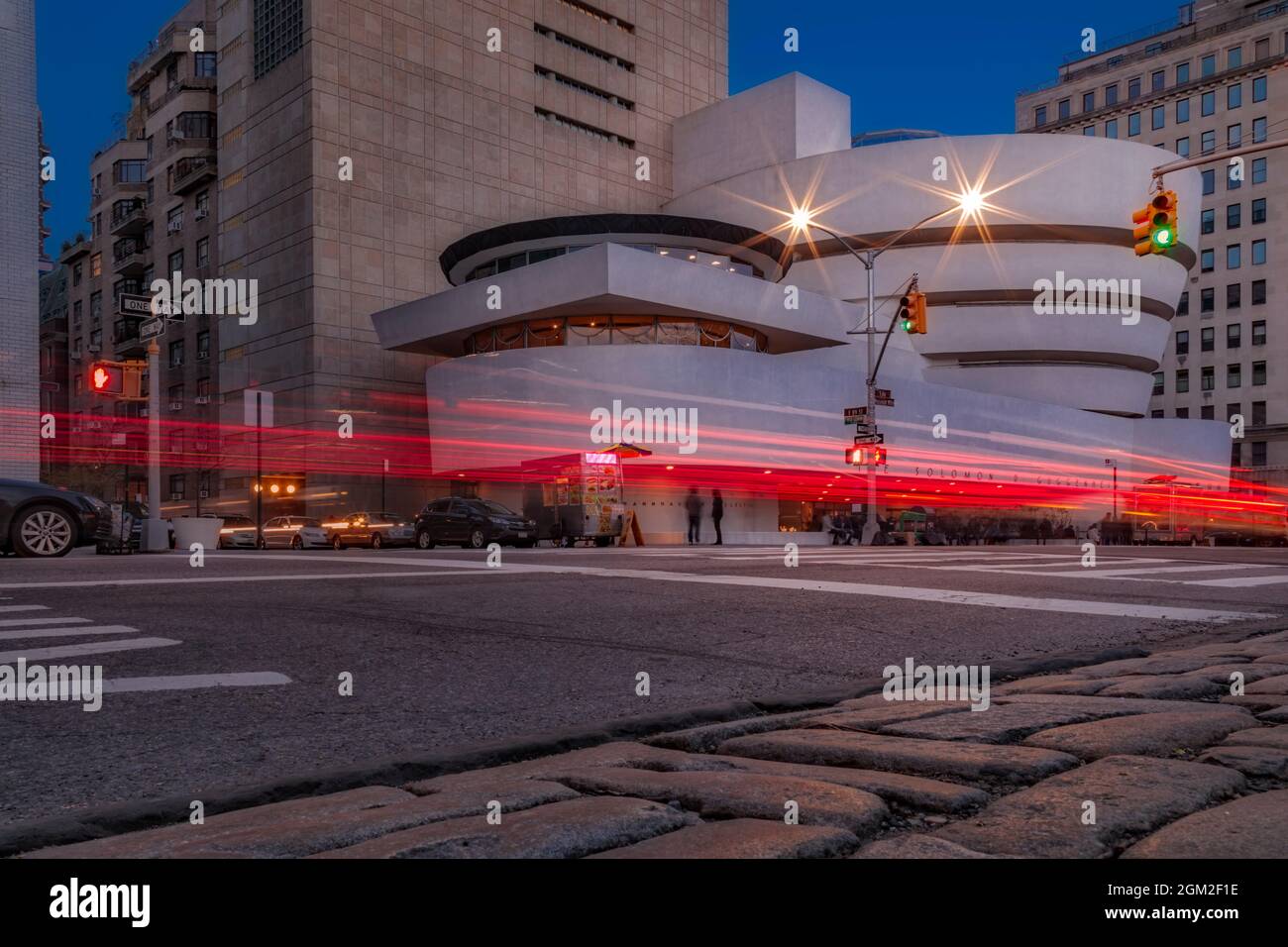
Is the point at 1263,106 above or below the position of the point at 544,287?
above

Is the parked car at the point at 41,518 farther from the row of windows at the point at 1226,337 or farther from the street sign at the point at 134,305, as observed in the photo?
the row of windows at the point at 1226,337

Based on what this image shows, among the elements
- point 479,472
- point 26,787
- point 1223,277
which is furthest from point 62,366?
point 1223,277

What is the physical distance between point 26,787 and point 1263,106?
10057cm

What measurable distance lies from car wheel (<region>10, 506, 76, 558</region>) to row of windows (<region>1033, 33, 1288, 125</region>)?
95540 mm

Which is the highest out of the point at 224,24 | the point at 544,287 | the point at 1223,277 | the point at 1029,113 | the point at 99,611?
the point at 1029,113

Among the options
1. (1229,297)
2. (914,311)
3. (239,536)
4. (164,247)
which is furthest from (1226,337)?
(164,247)

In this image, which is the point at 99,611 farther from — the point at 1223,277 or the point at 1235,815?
the point at 1223,277

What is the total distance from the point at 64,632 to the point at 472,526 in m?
27.6

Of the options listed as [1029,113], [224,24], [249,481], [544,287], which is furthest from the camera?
[1029,113]

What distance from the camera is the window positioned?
52.6m

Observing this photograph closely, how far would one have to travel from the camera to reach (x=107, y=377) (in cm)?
2238

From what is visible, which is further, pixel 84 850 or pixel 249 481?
pixel 249 481

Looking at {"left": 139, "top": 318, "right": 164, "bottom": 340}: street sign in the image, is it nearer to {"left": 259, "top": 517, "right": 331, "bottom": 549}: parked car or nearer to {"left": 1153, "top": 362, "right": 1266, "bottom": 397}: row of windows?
{"left": 259, "top": 517, "right": 331, "bottom": 549}: parked car
